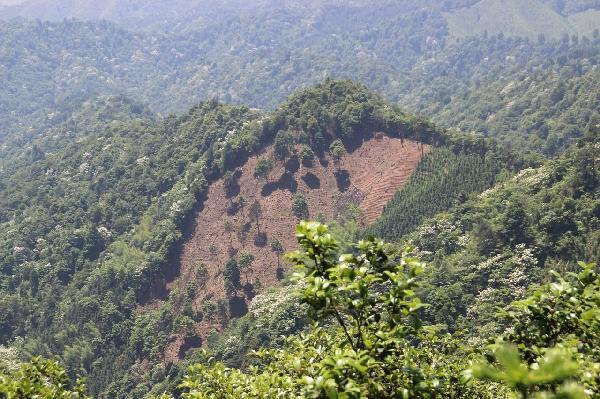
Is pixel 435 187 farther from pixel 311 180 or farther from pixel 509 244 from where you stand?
pixel 509 244

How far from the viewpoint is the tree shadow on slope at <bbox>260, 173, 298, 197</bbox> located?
103m

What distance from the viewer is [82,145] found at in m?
157

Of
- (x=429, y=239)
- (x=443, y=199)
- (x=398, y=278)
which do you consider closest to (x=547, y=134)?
(x=443, y=199)

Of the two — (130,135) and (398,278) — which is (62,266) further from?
(398,278)

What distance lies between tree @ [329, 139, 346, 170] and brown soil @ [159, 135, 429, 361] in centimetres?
100

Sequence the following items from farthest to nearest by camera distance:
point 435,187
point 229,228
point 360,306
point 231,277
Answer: point 229,228, point 435,187, point 231,277, point 360,306

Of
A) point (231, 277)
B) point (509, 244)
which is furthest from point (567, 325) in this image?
point (231, 277)

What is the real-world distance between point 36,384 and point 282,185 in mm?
88734

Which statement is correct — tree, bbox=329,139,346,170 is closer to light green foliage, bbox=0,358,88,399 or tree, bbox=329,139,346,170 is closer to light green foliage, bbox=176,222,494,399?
light green foliage, bbox=0,358,88,399

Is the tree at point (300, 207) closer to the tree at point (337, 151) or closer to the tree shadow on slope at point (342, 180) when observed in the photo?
the tree shadow on slope at point (342, 180)

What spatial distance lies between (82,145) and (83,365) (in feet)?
285

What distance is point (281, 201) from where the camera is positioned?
10162cm

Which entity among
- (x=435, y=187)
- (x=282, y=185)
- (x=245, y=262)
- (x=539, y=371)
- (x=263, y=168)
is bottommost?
(x=245, y=262)

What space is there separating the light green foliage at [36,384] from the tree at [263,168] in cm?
8702
